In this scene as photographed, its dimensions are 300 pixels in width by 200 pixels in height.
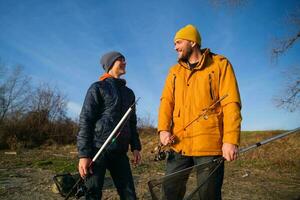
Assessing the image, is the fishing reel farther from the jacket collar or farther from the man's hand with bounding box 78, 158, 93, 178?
the jacket collar

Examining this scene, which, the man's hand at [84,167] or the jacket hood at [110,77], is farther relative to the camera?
the jacket hood at [110,77]

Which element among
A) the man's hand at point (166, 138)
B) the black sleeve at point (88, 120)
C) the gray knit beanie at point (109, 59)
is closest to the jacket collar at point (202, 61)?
the man's hand at point (166, 138)

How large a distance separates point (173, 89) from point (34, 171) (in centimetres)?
733

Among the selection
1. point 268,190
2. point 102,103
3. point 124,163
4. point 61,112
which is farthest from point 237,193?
point 61,112

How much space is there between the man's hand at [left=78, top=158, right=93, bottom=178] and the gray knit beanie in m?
1.14

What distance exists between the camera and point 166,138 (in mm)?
2961

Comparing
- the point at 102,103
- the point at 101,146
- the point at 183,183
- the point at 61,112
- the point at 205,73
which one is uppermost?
the point at 61,112

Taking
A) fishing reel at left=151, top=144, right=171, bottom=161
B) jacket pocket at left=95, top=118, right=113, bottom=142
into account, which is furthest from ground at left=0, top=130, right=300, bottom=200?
jacket pocket at left=95, top=118, right=113, bottom=142

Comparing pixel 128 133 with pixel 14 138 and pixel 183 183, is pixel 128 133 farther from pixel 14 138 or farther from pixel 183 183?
pixel 14 138

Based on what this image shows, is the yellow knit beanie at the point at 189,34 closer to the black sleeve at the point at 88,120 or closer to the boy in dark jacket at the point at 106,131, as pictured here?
the boy in dark jacket at the point at 106,131

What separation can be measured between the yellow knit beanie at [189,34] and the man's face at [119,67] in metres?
0.74

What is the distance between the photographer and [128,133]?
330 centimetres

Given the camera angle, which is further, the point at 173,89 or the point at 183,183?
the point at 173,89

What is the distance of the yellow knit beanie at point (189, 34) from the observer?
306 centimetres
